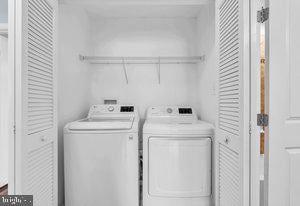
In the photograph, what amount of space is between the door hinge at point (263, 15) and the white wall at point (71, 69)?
187 centimetres

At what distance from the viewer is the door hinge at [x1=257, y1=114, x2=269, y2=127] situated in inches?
49.7

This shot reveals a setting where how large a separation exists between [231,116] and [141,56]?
186cm

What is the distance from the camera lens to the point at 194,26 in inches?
121

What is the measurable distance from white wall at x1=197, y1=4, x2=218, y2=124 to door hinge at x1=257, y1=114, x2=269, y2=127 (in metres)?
1.04

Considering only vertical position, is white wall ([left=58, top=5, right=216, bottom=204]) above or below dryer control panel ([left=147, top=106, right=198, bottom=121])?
above

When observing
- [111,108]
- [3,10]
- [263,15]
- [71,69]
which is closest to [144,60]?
[111,108]

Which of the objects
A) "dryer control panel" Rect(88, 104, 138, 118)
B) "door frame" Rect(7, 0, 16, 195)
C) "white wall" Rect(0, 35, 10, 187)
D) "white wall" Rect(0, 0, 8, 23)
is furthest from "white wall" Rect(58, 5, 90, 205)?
"door frame" Rect(7, 0, 16, 195)

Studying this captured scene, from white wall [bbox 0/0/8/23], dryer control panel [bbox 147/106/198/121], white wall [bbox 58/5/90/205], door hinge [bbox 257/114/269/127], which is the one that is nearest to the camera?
door hinge [bbox 257/114/269/127]

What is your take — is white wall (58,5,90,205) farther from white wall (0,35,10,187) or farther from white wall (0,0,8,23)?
white wall (0,35,10,187)

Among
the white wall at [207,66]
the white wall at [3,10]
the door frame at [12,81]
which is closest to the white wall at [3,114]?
the white wall at [3,10]

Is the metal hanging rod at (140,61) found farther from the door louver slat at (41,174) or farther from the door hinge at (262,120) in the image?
the door hinge at (262,120)

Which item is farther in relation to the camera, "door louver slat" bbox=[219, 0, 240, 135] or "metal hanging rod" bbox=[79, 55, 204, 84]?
"metal hanging rod" bbox=[79, 55, 204, 84]
